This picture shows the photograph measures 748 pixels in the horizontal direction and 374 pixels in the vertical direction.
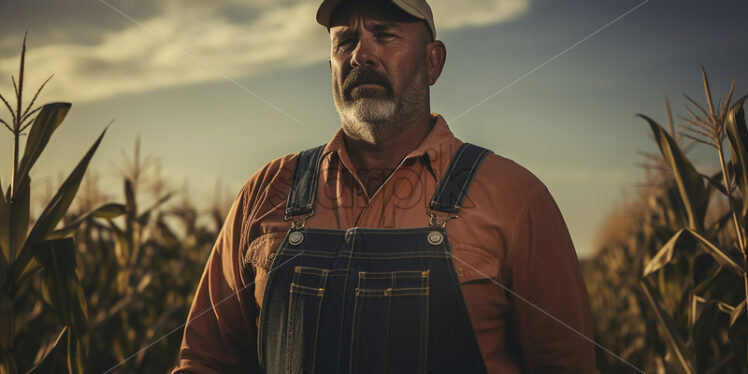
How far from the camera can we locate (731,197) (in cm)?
283

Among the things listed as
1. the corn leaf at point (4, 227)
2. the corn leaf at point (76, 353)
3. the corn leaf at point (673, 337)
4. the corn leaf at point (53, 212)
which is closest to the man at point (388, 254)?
the corn leaf at point (76, 353)

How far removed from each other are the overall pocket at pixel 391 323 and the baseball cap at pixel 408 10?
42.6 inches

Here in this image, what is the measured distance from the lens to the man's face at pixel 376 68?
2.49 metres

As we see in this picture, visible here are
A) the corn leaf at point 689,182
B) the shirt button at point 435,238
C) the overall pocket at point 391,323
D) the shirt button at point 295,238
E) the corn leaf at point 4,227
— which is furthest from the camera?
the corn leaf at point 689,182

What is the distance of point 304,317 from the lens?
2158 mm

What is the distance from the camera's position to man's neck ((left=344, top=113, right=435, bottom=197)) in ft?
8.38

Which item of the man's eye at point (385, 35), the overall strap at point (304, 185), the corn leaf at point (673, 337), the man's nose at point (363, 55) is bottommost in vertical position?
the corn leaf at point (673, 337)

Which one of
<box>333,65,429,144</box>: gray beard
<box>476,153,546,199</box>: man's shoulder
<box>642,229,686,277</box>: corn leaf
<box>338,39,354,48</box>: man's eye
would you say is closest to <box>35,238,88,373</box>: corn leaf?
<box>333,65,429,144</box>: gray beard

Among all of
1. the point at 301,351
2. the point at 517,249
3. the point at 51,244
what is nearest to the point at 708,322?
the point at 517,249

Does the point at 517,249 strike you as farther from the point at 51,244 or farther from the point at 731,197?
the point at 51,244

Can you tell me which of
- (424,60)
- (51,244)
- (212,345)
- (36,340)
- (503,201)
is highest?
(424,60)

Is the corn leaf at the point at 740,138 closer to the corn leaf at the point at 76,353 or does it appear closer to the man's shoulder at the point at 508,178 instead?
the man's shoulder at the point at 508,178

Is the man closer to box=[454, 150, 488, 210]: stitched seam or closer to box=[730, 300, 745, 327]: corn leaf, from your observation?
box=[454, 150, 488, 210]: stitched seam

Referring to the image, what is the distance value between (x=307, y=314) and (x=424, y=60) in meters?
1.21
